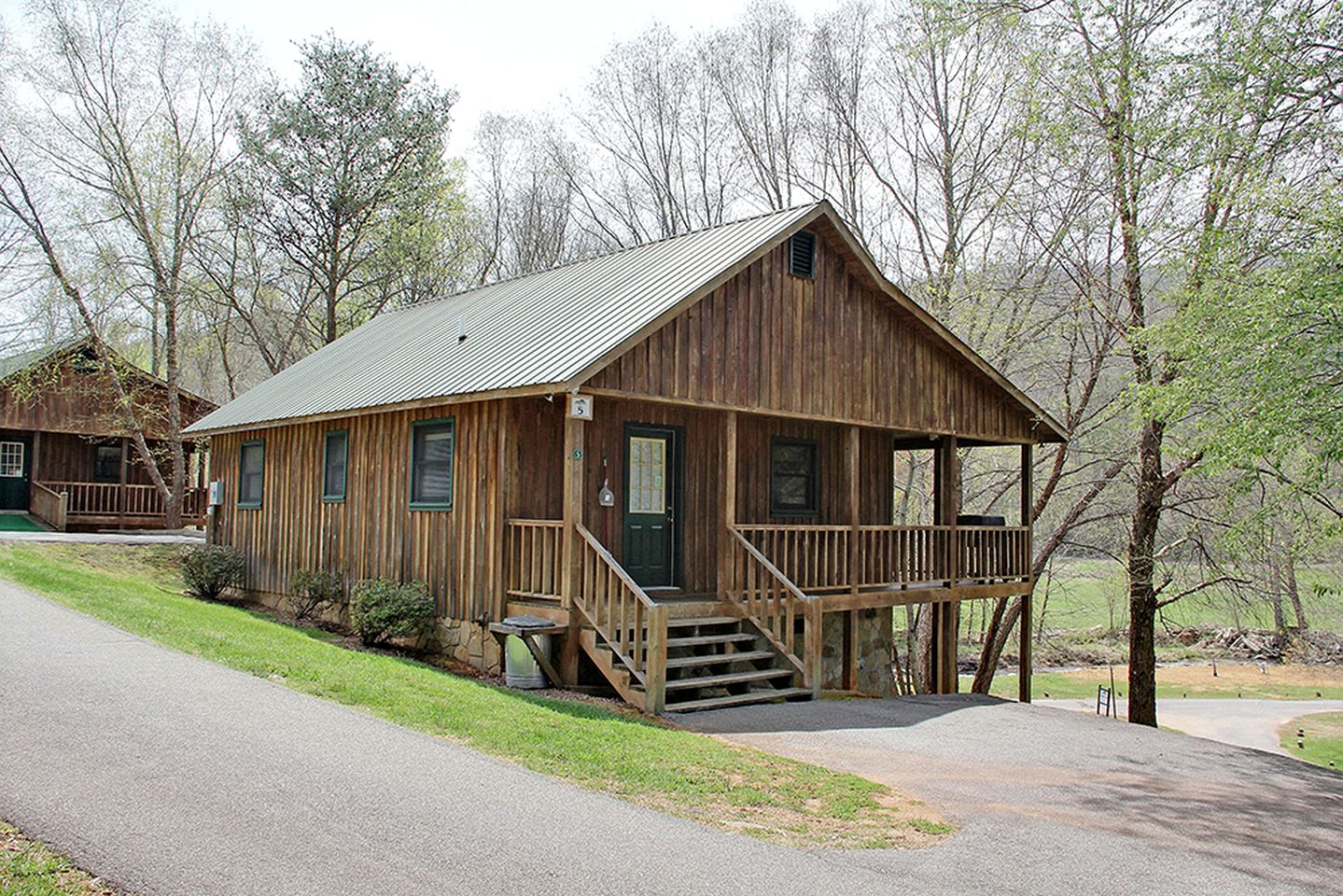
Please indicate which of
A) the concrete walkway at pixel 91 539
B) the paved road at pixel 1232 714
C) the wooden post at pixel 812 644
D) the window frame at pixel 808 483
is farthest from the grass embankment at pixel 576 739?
the paved road at pixel 1232 714

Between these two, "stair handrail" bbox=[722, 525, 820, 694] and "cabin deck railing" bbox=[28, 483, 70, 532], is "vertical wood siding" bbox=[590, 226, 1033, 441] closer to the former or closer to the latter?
"stair handrail" bbox=[722, 525, 820, 694]

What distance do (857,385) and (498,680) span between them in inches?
246

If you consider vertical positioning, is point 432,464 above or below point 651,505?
above

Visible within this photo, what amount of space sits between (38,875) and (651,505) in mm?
9441

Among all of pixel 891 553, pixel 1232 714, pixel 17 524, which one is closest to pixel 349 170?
pixel 17 524

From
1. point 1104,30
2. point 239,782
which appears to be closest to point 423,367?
point 239,782

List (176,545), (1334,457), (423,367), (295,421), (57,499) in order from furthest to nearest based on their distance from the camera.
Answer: (57,499)
(176,545)
(295,421)
(423,367)
(1334,457)

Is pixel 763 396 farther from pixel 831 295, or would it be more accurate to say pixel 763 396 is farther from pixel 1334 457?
pixel 1334 457

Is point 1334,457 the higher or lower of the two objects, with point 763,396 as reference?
lower

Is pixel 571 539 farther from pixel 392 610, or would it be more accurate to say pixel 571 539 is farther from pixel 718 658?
pixel 392 610

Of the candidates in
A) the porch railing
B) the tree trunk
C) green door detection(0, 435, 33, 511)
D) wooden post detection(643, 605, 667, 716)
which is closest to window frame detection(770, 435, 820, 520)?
the porch railing

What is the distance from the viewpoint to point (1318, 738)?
27.2m

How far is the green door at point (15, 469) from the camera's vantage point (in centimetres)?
2962

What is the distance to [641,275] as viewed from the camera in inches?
572
